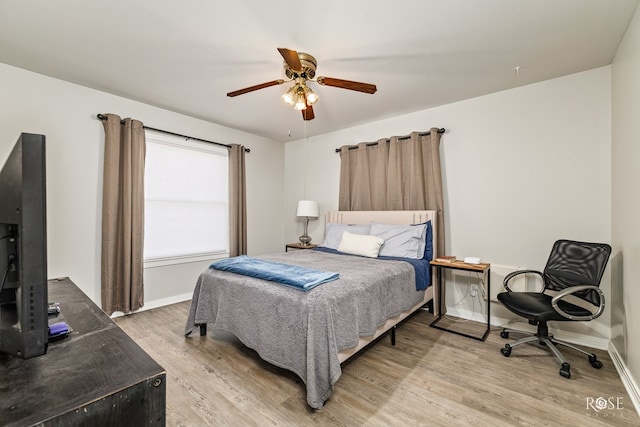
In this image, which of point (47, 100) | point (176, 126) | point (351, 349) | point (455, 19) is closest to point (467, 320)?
point (351, 349)

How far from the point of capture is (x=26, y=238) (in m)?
0.68

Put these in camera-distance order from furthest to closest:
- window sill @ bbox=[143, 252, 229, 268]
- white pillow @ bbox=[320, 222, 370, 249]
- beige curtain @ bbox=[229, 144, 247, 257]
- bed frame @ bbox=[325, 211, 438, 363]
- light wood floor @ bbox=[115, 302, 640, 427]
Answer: beige curtain @ bbox=[229, 144, 247, 257] → white pillow @ bbox=[320, 222, 370, 249] → window sill @ bbox=[143, 252, 229, 268] → bed frame @ bbox=[325, 211, 438, 363] → light wood floor @ bbox=[115, 302, 640, 427]

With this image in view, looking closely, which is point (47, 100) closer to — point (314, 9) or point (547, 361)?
point (314, 9)

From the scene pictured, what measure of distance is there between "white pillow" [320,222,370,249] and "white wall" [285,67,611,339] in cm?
105

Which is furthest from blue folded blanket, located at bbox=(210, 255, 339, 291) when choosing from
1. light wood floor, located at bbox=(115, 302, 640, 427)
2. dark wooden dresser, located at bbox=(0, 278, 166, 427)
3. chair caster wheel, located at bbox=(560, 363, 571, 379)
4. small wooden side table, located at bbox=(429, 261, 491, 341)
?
chair caster wheel, located at bbox=(560, 363, 571, 379)

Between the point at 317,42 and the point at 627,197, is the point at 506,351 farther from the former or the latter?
the point at 317,42

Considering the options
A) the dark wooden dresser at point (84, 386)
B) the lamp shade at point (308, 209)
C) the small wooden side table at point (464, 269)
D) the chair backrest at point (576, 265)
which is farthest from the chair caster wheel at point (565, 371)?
the lamp shade at point (308, 209)

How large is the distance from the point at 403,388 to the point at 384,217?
2.21m

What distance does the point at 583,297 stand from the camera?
229 cm

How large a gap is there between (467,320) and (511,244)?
101 centimetres

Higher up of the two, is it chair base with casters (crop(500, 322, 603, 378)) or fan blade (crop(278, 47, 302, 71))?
fan blade (crop(278, 47, 302, 71))

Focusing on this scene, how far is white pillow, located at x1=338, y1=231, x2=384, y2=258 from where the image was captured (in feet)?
10.8

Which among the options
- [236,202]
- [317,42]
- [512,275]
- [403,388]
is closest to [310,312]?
[403,388]

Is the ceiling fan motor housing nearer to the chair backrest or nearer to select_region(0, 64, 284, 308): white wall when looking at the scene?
select_region(0, 64, 284, 308): white wall
